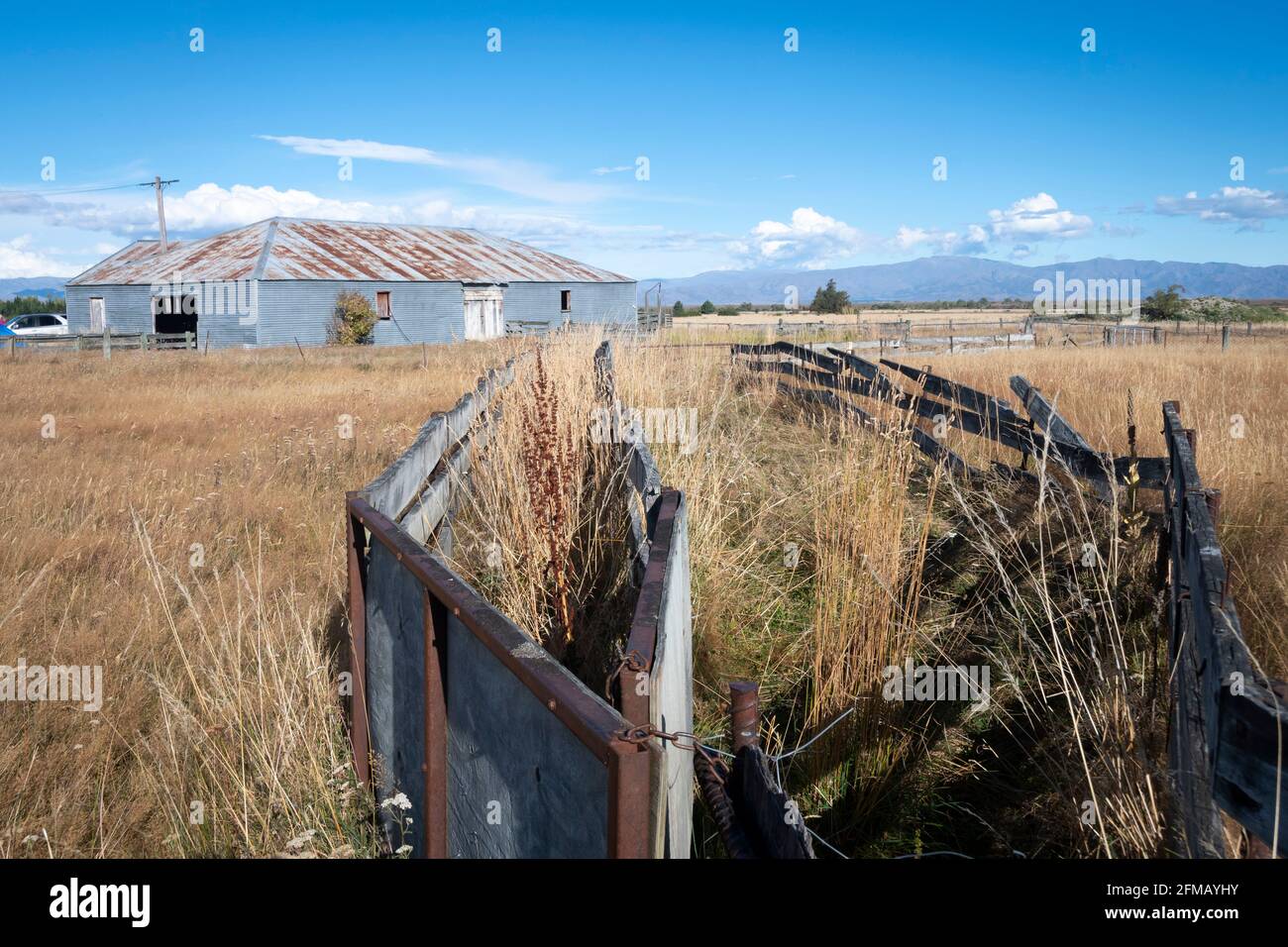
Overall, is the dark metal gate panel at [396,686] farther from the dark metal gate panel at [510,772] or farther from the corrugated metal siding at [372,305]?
the corrugated metal siding at [372,305]

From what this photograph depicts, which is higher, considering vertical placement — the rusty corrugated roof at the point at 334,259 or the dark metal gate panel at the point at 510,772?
the rusty corrugated roof at the point at 334,259

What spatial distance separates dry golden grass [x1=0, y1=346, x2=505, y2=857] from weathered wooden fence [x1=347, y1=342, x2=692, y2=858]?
30 centimetres

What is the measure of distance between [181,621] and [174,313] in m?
34.3

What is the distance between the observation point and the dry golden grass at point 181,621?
3361mm

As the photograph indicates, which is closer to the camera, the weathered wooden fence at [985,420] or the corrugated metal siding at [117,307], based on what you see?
the weathered wooden fence at [985,420]

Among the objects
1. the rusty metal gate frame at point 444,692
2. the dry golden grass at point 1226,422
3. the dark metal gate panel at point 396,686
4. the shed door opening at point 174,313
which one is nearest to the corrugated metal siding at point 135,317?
the shed door opening at point 174,313

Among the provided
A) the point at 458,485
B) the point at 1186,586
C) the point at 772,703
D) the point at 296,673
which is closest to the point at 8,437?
the point at 458,485

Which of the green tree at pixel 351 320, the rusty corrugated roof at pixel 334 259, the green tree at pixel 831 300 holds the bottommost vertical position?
the green tree at pixel 351 320

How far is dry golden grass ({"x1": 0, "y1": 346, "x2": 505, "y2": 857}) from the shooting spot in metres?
3.36

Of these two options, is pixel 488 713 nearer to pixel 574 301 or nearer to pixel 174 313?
pixel 174 313

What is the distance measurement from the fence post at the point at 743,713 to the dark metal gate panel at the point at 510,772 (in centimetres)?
64

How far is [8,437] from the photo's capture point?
34.9 ft

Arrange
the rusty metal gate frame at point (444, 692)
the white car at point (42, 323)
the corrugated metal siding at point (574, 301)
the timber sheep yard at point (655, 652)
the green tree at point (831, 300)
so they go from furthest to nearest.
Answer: the green tree at point (831, 300) < the corrugated metal siding at point (574, 301) < the white car at point (42, 323) < the timber sheep yard at point (655, 652) < the rusty metal gate frame at point (444, 692)
